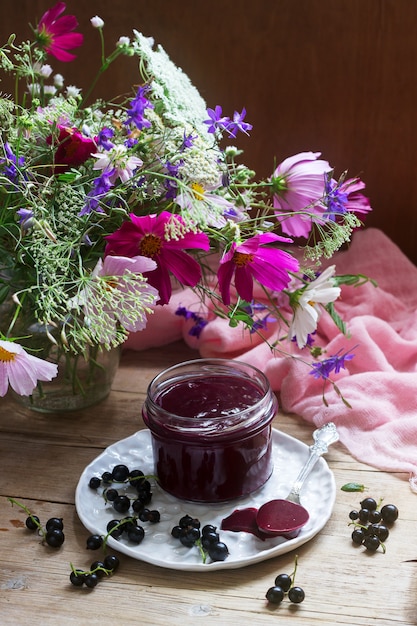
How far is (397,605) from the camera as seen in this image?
88 cm

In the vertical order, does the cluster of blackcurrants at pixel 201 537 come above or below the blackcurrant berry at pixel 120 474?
above

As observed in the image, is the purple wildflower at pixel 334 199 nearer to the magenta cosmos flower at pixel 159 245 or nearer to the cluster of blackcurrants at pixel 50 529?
the magenta cosmos flower at pixel 159 245

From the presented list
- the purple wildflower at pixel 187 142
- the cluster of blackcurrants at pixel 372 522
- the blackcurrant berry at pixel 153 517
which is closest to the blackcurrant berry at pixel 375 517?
the cluster of blackcurrants at pixel 372 522

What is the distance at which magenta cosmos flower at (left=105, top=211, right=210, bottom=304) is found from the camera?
95 cm

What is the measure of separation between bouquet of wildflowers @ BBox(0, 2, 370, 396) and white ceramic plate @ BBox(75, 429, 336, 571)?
0.55ft

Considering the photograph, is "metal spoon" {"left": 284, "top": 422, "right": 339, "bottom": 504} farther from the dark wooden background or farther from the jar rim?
the dark wooden background

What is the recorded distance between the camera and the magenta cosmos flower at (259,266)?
963mm

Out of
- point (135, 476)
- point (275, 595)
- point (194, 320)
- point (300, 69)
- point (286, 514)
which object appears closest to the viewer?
point (275, 595)

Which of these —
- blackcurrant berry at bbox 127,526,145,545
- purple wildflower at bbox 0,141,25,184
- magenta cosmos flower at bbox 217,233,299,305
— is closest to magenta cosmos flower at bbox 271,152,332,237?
magenta cosmos flower at bbox 217,233,299,305

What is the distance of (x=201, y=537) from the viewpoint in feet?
3.21

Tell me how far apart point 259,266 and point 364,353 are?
41 cm

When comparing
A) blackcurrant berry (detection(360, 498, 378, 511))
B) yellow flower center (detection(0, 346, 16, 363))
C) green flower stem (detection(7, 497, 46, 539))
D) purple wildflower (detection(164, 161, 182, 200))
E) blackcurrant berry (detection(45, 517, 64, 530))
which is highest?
purple wildflower (detection(164, 161, 182, 200))

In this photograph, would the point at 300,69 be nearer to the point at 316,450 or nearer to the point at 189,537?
the point at 316,450

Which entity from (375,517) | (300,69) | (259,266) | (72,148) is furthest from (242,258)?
(300,69)
